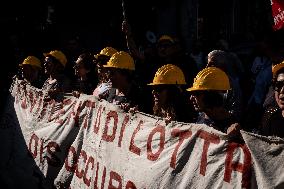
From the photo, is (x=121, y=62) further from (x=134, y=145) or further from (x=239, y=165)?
(x=239, y=165)

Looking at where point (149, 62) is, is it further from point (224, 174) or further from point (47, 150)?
point (224, 174)

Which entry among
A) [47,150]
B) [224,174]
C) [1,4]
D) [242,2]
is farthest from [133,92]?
[1,4]

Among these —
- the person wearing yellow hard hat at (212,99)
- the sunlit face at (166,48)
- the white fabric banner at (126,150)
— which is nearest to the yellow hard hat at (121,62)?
the white fabric banner at (126,150)

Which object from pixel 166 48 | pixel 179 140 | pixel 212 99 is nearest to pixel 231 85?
pixel 212 99

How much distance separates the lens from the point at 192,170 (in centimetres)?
372

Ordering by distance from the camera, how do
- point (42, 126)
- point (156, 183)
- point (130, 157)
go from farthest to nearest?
1. point (42, 126)
2. point (130, 157)
3. point (156, 183)

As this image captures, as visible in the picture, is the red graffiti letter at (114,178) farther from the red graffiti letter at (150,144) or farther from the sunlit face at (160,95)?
the sunlit face at (160,95)

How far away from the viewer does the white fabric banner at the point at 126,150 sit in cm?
321

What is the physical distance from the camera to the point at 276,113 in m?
4.04

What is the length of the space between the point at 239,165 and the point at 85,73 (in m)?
4.39

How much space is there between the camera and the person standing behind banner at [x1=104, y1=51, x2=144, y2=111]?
5.68m

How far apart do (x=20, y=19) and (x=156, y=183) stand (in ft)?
36.5

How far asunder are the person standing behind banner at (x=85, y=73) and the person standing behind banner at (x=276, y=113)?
368 cm

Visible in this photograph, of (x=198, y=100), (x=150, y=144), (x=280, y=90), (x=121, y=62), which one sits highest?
(x=121, y=62)
